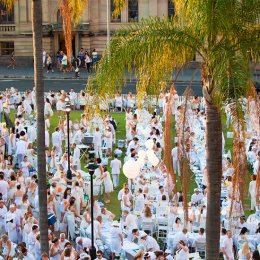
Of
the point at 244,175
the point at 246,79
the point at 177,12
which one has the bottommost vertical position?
the point at 244,175

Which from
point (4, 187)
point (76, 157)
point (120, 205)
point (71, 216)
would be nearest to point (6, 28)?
point (76, 157)

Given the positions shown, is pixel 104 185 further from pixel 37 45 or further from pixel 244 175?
pixel 244 175

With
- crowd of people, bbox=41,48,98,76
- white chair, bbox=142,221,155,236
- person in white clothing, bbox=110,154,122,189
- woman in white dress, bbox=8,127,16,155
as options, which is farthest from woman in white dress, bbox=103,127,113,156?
crowd of people, bbox=41,48,98,76

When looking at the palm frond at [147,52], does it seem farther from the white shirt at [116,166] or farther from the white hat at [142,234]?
the white shirt at [116,166]

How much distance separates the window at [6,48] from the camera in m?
56.2

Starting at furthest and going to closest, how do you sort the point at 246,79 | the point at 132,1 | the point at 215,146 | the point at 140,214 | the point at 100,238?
1. the point at 132,1
2. the point at 140,214
3. the point at 100,238
4. the point at 215,146
5. the point at 246,79

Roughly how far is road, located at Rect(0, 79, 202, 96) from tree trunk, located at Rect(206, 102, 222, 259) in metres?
30.2

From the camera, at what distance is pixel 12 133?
26953 millimetres

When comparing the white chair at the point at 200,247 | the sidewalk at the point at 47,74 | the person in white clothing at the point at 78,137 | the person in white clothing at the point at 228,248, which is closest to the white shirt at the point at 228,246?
the person in white clothing at the point at 228,248

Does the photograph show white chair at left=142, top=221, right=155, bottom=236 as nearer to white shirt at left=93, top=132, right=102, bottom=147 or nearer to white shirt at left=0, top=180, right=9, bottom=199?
white shirt at left=0, top=180, right=9, bottom=199

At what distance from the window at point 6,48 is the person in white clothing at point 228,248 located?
4203cm

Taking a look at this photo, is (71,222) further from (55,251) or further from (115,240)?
(55,251)

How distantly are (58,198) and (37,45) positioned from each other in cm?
601

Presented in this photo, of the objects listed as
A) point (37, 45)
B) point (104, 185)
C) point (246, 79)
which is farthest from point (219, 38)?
point (104, 185)
